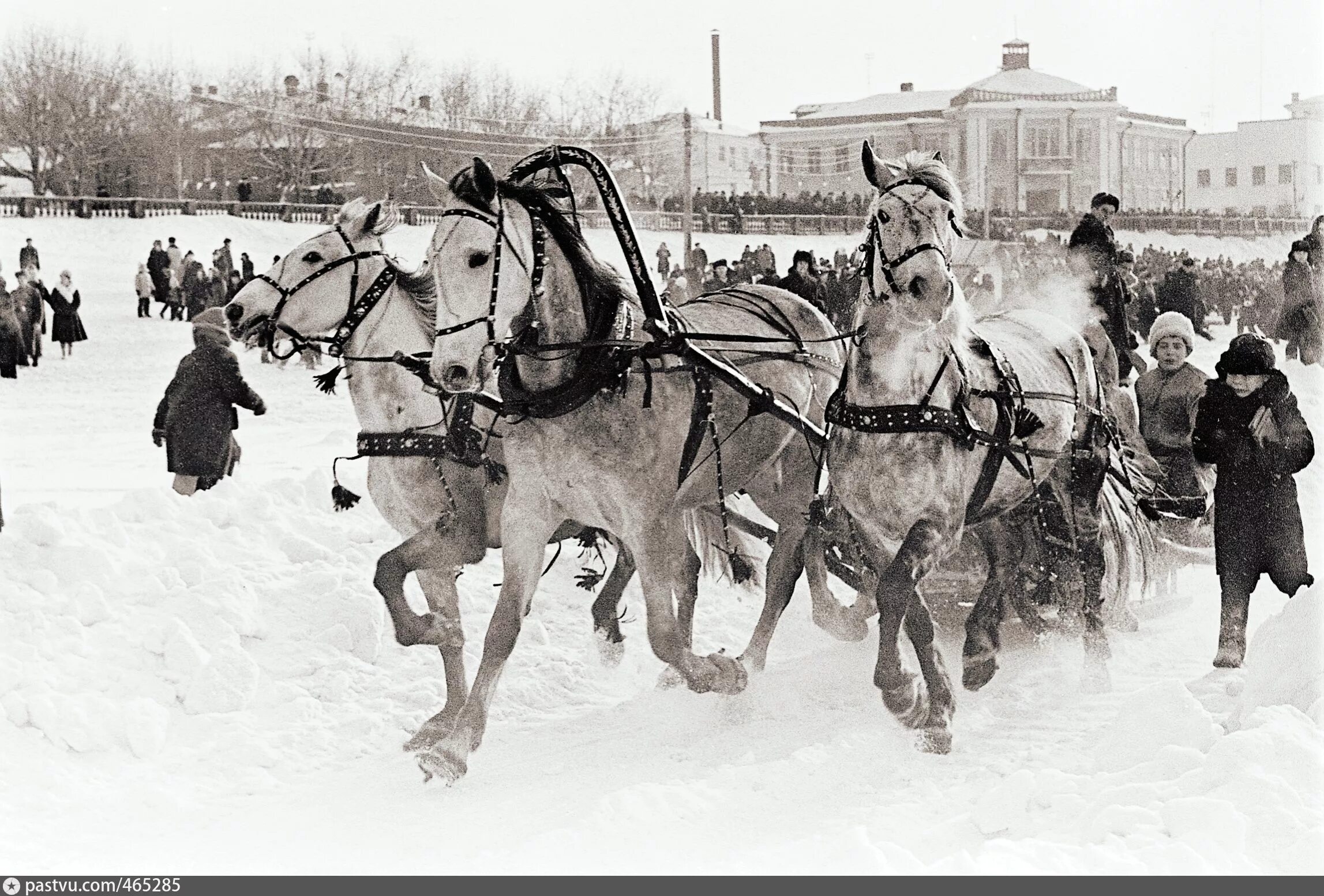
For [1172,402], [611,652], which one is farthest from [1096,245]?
[611,652]

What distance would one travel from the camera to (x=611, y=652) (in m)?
7.09

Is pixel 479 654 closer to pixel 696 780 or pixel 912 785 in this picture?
pixel 696 780

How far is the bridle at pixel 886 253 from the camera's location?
16.9ft

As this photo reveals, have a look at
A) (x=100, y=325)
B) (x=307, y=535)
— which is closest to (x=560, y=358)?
(x=307, y=535)

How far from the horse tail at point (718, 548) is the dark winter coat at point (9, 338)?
13.6 meters

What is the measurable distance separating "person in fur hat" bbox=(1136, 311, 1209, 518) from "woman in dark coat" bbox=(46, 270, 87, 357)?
1668 centimetres

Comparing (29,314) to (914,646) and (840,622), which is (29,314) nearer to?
(840,622)

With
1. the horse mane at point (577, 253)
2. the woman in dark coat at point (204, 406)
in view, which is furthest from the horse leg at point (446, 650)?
the woman in dark coat at point (204, 406)

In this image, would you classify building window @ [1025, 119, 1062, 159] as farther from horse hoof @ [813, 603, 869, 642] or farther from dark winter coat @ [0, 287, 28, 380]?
dark winter coat @ [0, 287, 28, 380]

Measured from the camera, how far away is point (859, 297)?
5.59 meters

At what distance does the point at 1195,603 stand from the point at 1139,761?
337cm

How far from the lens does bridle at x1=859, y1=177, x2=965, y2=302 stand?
16.9 ft

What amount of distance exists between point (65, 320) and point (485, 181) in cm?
1758

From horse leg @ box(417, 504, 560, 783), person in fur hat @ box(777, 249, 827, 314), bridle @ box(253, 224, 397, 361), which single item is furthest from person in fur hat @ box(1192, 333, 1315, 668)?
person in fur hat @ box(777, 249, 827, 314)
